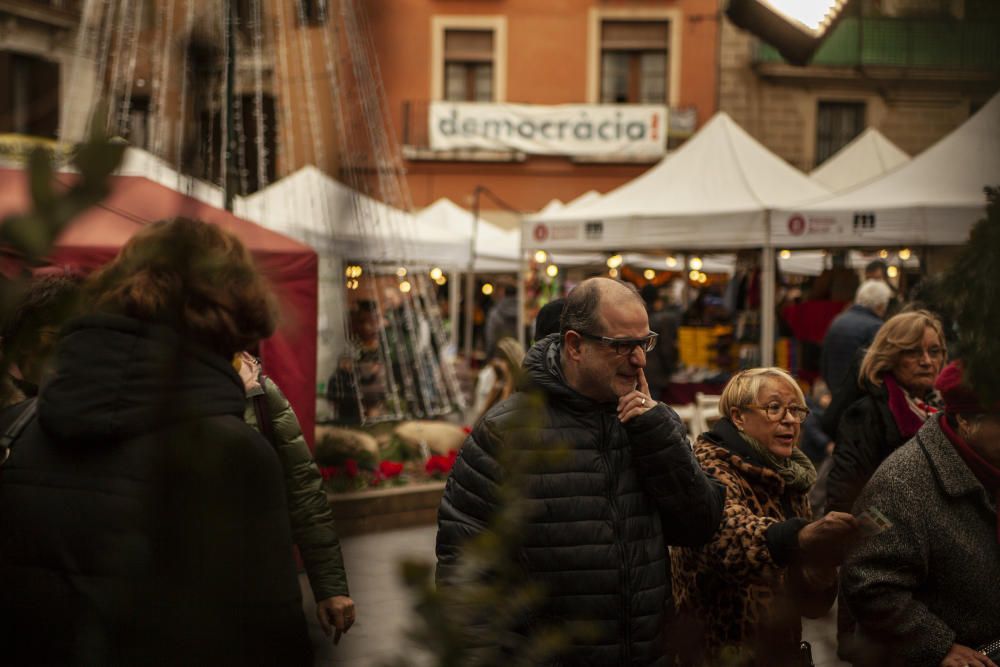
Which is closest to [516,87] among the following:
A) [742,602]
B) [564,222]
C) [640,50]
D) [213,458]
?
[640,50]

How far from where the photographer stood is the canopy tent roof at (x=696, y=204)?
1134cm

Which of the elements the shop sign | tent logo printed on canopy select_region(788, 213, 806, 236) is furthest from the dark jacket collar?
the shop sign

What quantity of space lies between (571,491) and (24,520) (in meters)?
1.27

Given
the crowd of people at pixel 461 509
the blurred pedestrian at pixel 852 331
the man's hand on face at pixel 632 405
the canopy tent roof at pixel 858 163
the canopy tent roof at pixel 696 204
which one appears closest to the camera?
the crowd of people at pixel 461 509

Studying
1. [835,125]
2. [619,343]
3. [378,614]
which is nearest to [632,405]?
[619,343]

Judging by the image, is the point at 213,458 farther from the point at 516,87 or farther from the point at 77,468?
the point at 516,87

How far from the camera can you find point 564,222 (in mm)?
12531

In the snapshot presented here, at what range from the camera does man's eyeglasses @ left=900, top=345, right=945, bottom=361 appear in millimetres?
4684

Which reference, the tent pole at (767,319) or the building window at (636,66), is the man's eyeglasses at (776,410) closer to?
the tent pole at (767,319)

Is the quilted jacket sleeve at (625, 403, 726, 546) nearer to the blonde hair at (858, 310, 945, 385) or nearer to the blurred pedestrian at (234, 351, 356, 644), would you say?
the blurred pedestrian at (234, 351, 356, 644)

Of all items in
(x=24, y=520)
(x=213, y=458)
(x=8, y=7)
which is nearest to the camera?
(x=213, y=458)

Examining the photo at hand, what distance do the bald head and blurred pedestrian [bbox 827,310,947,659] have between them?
2.08 m

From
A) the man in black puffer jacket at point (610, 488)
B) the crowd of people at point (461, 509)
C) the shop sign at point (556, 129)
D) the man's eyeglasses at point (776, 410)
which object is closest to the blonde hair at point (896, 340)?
the man's eyeglasses at point (776, 410)

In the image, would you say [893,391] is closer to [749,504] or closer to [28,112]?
[749,504]
